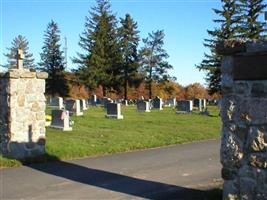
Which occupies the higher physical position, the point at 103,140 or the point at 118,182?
the point at 103,140

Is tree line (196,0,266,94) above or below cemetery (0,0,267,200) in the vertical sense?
above

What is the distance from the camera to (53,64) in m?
75.1

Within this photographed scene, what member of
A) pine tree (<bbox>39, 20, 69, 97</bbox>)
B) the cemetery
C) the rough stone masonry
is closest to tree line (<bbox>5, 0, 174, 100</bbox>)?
pine tree (<bbox>39, 20, 69, 97</bbox>)

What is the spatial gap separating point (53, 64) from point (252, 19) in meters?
32.3

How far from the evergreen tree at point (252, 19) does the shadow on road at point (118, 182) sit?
52148 mm

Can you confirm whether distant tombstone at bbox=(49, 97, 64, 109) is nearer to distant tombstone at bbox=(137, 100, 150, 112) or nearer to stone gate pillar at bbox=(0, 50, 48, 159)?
distant tombstone at bbox=(137, 100, 150, 112)

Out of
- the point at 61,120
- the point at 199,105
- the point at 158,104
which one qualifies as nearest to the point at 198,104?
the point at 199,105

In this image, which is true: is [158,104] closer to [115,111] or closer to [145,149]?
[115,111]

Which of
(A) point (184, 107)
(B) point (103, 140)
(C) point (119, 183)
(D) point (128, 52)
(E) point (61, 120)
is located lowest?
(C) point (119, 183)

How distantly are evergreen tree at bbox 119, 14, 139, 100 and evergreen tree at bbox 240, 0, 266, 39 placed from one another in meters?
20.2

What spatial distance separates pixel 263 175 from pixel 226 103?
120 centimetres

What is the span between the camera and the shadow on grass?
8.46m

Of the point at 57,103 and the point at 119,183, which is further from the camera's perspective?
the point at 57,103

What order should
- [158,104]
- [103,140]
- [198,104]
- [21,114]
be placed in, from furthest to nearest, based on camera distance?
[158,104] < [198,104] < [103,140] < [21,114]
